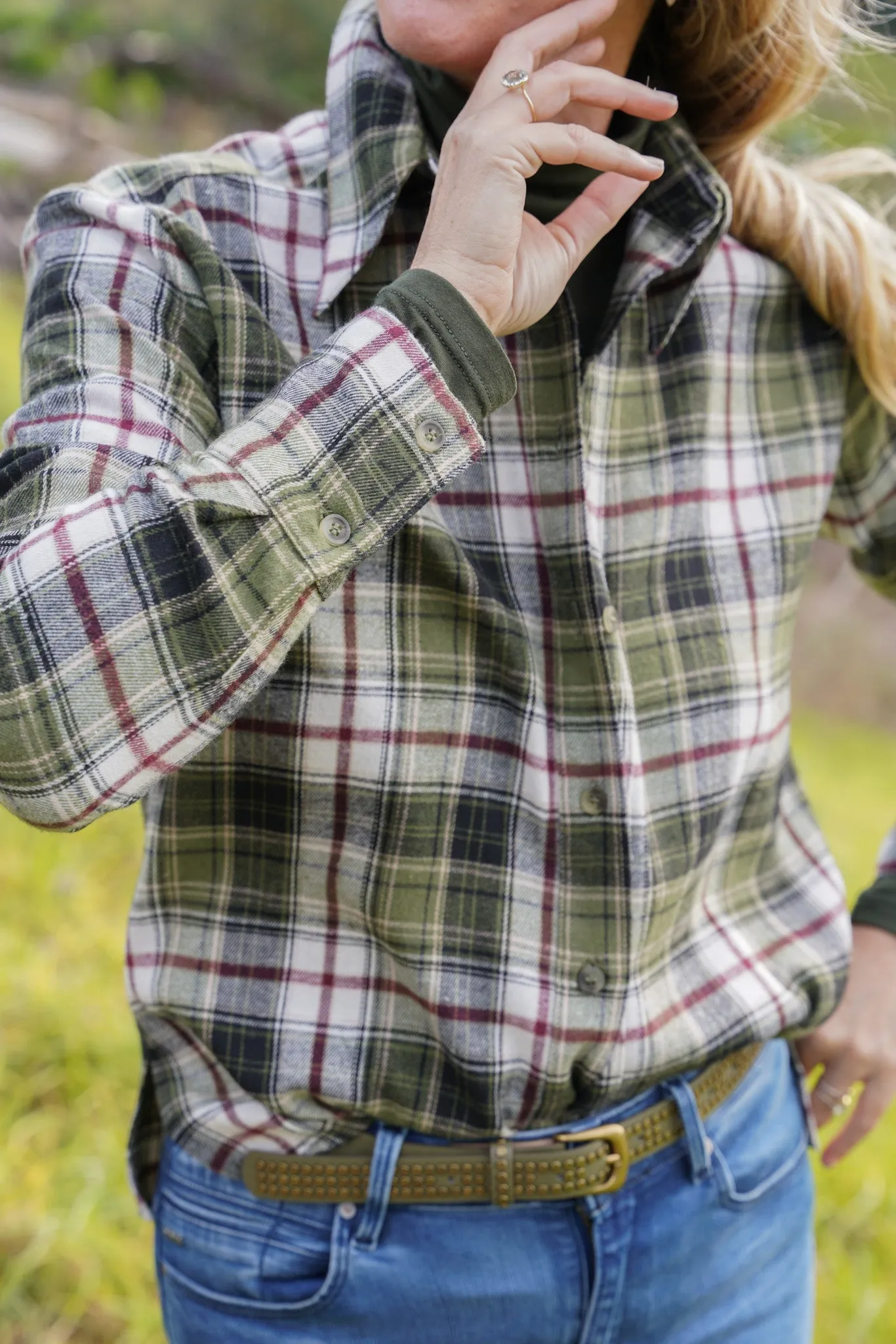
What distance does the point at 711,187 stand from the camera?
1.30 m

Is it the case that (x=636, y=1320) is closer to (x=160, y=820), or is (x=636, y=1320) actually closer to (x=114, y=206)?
(x=160, y=820)

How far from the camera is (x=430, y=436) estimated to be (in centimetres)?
96

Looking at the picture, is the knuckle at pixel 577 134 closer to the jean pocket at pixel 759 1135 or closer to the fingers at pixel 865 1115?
the jean pocket at pixel 759 1135

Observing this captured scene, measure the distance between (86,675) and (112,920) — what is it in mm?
2205

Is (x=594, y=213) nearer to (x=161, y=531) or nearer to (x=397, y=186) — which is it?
(x=397, y=186)

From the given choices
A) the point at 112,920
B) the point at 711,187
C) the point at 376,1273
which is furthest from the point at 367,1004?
the point at 112,920

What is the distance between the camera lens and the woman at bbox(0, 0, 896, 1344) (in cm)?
94

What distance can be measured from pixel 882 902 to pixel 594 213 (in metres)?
0.98

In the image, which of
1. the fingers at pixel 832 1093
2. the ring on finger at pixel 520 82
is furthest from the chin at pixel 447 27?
the fingers at pixel 832 1093

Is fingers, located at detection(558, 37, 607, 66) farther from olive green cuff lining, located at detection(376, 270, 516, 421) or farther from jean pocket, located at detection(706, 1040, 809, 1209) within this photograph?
jean pocket, located at detection(706, 1040, 809, 1209)

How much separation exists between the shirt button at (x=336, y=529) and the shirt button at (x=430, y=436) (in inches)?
3.4

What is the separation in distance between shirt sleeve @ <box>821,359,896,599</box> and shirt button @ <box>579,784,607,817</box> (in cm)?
61

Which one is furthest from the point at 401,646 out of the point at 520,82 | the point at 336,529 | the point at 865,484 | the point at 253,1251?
the point at 865,484

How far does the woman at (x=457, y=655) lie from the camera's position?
0.94 metres
